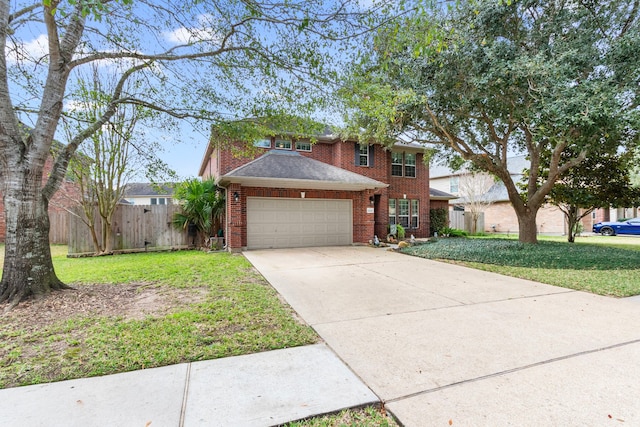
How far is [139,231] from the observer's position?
12078mm

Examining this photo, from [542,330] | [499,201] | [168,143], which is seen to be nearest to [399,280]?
[542,330]

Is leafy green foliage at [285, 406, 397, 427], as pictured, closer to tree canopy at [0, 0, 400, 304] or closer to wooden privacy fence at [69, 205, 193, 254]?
tree canopy at [0, 0, 400, 304]

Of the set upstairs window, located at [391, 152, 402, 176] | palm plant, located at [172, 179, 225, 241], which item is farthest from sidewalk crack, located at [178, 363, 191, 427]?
upstairs window, located at [391, 152, 402, 176]

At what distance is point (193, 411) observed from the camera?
7.29 feet

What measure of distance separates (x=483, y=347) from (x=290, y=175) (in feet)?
30.8

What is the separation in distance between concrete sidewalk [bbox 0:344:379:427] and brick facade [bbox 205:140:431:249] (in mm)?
9012

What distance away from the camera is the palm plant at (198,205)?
12312 mm

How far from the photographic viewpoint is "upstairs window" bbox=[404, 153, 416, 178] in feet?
54.9

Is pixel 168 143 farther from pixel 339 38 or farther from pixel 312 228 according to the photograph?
pixel 312 228

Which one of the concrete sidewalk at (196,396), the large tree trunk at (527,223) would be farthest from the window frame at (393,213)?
the concrete sidewalk at (196,396)

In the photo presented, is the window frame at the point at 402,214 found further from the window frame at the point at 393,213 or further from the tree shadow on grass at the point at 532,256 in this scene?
the tree shadow on grass at the point at 532,256

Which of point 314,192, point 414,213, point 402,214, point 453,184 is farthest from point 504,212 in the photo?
point 314,192

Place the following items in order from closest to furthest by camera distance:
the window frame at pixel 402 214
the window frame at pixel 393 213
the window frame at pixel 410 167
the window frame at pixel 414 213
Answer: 1. the window frame at pixel 393 213
2. the window frame at pixel 402 214
3. the window frame at pixel 410 167
4. the window frame at pixel 414 213

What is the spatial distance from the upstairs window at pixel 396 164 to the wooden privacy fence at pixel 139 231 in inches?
413
